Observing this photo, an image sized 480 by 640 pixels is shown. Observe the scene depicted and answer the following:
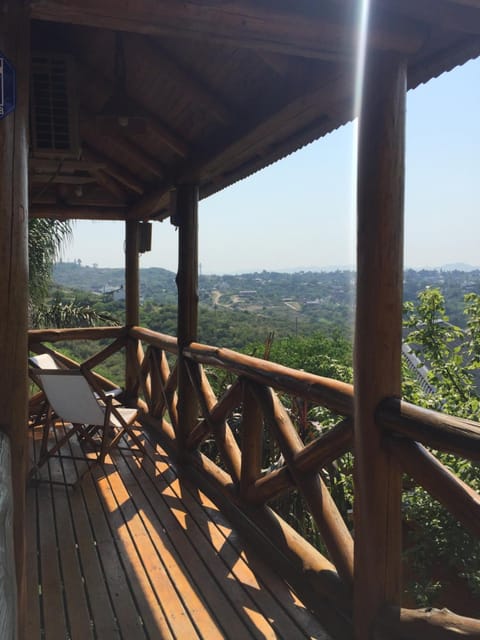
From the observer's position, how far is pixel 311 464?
2.36 m

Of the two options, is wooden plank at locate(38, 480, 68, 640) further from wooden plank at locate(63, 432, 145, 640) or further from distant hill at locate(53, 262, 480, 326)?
distant hill at locate(53, 262, 480, 326)

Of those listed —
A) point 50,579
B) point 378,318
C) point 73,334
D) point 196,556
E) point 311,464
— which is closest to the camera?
point 378,318

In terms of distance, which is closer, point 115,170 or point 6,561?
point 6,561

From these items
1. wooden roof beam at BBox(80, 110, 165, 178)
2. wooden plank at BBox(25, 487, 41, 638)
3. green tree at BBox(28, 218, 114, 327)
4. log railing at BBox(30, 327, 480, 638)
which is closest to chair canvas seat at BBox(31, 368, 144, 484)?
wooden plank at BBox(25, 487, 41, 638)

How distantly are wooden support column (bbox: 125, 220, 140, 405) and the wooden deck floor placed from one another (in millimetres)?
2139

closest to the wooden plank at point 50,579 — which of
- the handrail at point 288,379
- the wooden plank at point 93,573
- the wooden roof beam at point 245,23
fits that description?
the wooden plank at point 93,573

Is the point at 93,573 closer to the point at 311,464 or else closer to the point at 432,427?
the point at 311,464

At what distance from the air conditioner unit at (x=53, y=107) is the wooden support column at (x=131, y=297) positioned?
2614 millimetres

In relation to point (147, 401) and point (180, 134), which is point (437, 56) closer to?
point (180, 134)

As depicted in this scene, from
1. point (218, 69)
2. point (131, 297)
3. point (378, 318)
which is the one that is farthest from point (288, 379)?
point (131, 297)

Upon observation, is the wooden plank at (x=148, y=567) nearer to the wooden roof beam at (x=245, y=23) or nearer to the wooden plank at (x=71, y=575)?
the wooden plank at (x=71, y=575)

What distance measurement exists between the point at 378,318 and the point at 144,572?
1.62m

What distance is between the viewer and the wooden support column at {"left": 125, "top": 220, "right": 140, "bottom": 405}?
5629mm

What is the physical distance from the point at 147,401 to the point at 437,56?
404 cm
